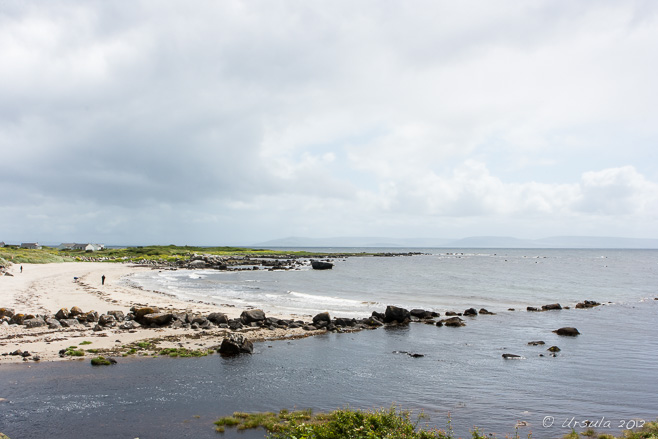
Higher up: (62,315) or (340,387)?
(62,315)

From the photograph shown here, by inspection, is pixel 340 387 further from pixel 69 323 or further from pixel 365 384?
pixel 69 323

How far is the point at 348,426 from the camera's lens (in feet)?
33.7

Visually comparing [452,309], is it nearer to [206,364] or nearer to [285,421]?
[206,364]

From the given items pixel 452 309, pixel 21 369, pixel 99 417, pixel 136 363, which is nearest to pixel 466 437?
pixel 99 417

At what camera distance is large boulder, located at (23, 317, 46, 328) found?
83.9 ft

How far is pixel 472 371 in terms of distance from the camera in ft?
64.5

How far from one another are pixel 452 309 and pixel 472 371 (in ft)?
70.8

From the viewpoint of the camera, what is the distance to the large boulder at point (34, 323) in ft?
83.9

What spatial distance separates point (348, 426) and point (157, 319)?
21.4 meters

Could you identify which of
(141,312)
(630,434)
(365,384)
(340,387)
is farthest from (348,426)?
(141,312)

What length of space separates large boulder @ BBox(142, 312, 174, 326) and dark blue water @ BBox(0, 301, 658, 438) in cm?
796

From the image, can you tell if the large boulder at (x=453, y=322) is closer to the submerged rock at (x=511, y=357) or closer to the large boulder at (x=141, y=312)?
the submerged rock at (x=511, y=357)

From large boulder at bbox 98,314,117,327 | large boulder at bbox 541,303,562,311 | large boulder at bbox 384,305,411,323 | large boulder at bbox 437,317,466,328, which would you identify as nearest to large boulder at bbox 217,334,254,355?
large boulder at bbox 98,314,117,327

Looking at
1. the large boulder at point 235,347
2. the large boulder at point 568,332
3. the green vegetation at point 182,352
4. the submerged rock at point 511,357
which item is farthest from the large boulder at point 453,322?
the green vegetation at point 182,352
